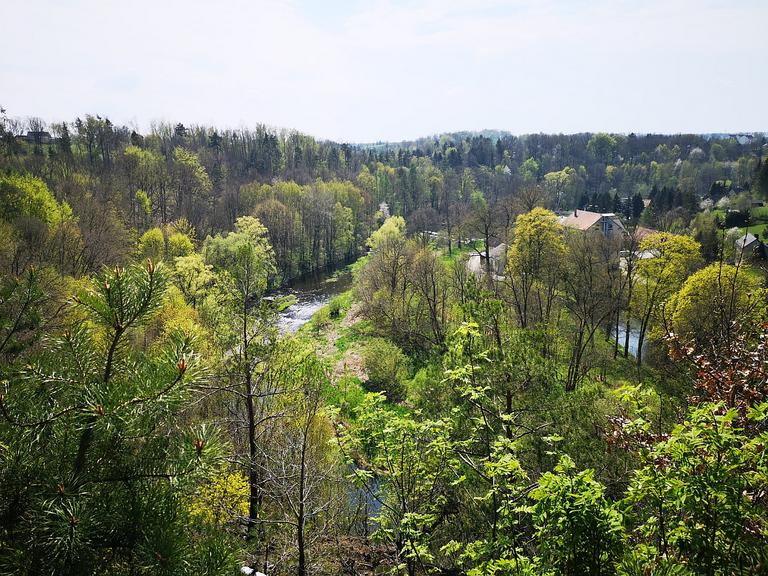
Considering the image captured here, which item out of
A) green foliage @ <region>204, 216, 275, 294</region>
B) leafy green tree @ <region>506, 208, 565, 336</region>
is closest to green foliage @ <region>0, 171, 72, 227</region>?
green foliage @ <region>204, 216, 275, 294</region>

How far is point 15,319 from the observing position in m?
3.65

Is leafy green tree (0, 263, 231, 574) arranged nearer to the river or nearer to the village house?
the river

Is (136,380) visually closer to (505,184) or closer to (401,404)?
(401,404)

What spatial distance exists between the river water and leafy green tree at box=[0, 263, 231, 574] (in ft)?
86.3

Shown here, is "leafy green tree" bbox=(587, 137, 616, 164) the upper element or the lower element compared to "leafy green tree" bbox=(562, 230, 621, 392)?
upper

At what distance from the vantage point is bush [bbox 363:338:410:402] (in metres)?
20.8

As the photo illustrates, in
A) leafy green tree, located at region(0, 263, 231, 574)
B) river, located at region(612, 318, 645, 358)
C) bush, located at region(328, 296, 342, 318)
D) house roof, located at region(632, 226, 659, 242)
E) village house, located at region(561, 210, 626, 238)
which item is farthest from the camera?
village house, located at region(561, 210, 626, 238)

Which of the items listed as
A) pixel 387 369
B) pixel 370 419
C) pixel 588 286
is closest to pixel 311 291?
pixel 387 369

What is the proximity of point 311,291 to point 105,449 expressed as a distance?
3728 centimetres

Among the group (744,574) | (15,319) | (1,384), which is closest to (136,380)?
(1,384)

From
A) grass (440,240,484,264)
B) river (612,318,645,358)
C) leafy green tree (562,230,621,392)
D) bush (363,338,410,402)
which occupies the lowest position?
river (612,318,645,358)

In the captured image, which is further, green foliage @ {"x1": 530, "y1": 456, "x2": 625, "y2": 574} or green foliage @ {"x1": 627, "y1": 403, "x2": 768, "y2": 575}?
green foliage @ {"x1": 530, "y1": 456, "x2": 625, "y2": 574}

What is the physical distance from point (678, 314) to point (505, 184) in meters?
83.8

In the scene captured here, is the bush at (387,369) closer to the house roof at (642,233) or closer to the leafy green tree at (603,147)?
the house roof at (642,233)
